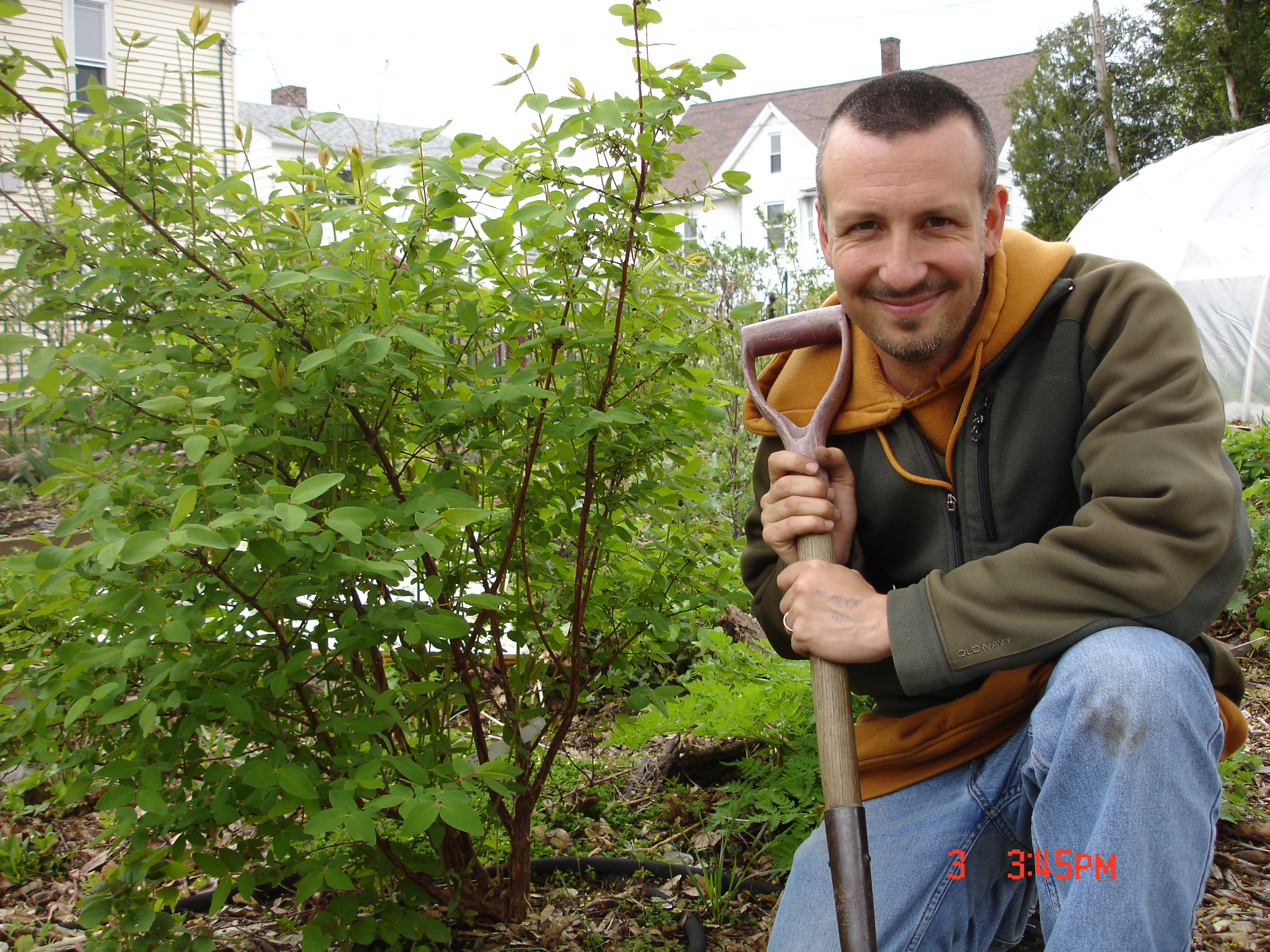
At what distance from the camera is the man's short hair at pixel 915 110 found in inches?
74.9

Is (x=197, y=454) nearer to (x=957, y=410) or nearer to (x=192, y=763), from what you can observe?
(x=192, y=763)

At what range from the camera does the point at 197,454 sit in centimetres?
134

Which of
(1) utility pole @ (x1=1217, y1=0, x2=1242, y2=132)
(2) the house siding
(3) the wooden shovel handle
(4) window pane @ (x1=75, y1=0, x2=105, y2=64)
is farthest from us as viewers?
(1) utility pole @ (x1=1217, y1=0, x2=1242, y2=132)

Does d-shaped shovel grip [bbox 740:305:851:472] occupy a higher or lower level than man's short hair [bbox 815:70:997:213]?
lower

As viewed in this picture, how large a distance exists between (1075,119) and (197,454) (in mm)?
26744

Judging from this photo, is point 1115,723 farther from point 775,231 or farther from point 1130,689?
point 775,231

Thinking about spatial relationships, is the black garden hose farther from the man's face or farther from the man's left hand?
the man's face

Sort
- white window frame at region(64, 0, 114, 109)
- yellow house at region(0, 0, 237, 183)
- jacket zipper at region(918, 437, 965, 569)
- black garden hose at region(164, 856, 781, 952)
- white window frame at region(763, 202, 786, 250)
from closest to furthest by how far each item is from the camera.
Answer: jacket zipper at region(918, 437, 965, 569) < black garden hose at region(164, 856, 781, 952) < white window frame at region(763, 202, 786, 250) < yellow house at region(0, 0, 237, 183) < white window frame at region(64, 0, 114, 109)

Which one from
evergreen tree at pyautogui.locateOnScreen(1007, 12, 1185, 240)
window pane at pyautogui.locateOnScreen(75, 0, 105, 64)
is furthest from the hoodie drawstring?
evergreen tree at pyautogui.locateOnScreen(1007, 12, 1185, 240)

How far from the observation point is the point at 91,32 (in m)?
14.3

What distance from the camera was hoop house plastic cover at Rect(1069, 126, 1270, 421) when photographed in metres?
9.26

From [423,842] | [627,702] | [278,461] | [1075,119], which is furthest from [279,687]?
[1075,119]

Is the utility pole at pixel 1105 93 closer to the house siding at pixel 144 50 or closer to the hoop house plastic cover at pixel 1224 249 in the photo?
the hoop house plastic cover at pixel 1224 249
